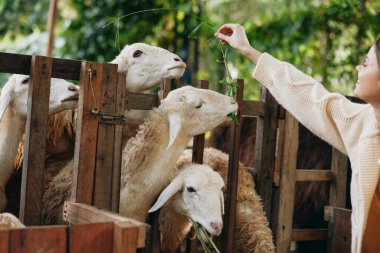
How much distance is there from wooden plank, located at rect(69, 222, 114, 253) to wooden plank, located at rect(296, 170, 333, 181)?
7.78 feet

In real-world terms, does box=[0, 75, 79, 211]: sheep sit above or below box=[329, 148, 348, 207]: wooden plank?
above

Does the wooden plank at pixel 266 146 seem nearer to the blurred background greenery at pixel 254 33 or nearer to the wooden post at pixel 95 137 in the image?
the wooden post at pixel 95 137

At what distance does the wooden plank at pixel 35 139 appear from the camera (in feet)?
9.32

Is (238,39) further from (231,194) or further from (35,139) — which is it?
(35,139)

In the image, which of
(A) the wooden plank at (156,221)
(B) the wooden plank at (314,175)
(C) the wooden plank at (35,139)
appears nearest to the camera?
(C) the wooden plank at (35,139)

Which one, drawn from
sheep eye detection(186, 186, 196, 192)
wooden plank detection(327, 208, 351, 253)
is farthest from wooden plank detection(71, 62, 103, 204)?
wooden plank detection(327, 208, 351, 253)

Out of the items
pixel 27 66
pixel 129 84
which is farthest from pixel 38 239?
pixel 129 84

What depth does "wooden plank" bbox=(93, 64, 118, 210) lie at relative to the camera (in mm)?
2879

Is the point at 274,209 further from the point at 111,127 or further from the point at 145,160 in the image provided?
the point at 111,127

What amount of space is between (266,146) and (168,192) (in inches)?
42.8

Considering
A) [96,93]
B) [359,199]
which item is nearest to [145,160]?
[96,93]

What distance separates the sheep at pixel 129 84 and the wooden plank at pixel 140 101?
225 millimetres

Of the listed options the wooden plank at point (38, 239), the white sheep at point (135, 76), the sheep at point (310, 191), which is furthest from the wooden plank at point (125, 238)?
the sheep at point (310, 191)

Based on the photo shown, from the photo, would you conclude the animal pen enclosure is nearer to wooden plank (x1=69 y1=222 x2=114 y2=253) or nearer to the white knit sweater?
wooden plank (x1=69 y1=222 x2=114 y2=253)
